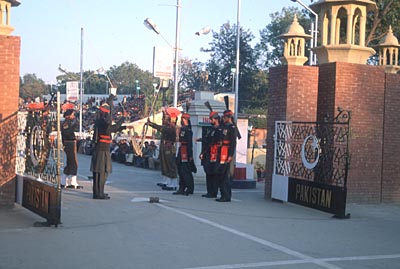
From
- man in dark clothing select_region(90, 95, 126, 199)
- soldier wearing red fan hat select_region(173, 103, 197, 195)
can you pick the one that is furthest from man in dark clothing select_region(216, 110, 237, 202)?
man in dark clothing select_region(90, 95, 126, 199)

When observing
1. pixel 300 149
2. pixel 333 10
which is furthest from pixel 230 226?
pixel 333 10

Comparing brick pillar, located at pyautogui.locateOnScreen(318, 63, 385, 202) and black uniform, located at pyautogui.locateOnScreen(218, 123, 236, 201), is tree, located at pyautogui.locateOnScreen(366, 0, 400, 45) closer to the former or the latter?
brick pillar, located at pyautogui.locateOnScreen(318, 63, 385, 202)

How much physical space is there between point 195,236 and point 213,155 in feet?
15.8

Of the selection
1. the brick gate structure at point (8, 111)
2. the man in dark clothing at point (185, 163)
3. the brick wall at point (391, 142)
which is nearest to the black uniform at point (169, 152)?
the man in dark clothing at point (185, 163)

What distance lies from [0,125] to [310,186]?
6.52 meters

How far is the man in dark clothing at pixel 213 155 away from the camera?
13.2 m

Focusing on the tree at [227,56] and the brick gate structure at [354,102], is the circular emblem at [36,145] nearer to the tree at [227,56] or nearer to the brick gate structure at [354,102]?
the brick gate structure at [354,102]

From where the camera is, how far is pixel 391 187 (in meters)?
14.3

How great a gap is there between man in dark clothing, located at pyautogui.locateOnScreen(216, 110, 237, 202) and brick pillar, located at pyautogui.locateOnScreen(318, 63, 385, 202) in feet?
8.27

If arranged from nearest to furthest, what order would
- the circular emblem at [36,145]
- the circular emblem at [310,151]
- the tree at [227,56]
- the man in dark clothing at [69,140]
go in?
the circular emblem at [36,145], the circular emblem at [310,151], the man in dark clothing at [69,140], the tree at [227,56]

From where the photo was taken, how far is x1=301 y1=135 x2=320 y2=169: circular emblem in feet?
39.7

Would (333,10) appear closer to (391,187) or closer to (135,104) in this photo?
(391,187)

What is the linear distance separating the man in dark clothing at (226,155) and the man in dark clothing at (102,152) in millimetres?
2465

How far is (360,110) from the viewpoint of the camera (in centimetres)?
1379
